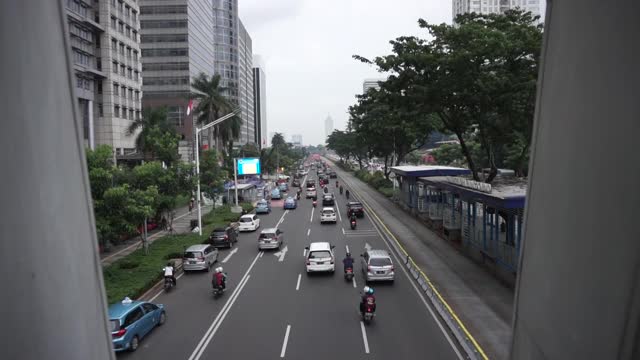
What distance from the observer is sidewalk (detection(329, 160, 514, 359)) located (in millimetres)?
13719

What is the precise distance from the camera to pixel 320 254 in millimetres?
21250

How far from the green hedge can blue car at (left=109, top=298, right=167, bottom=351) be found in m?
2.83

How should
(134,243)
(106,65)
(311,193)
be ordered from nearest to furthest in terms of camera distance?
(134,243)
(106,65)
(311,193)

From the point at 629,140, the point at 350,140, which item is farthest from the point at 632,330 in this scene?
the point at 350,140

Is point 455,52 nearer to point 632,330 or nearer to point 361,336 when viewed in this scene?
point 361,336

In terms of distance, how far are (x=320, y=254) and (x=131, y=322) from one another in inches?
373

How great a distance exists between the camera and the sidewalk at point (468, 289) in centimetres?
1372

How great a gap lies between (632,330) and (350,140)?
3960 inches

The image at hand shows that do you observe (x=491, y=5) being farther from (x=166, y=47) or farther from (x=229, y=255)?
(x=229, y=255)

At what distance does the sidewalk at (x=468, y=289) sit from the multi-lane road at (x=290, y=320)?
0.99 meters

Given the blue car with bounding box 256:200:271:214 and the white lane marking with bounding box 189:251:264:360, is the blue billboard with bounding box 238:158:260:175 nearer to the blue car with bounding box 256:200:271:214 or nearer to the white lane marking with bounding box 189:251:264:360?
the blue car with bounding box 256:200:271:214

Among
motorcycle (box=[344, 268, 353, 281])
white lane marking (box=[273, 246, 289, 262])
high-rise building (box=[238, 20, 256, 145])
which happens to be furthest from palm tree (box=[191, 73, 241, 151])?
high-rise building (box=[238, 20, 256, 145])

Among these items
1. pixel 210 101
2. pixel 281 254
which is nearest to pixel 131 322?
pixel 281 254

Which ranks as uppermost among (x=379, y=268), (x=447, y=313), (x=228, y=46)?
(x=228, y=46)
